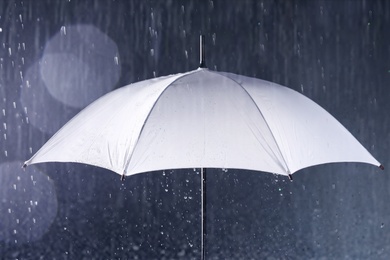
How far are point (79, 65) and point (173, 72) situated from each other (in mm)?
594

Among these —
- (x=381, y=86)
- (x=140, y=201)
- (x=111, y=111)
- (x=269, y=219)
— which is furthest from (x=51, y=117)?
(x=381, y=86)

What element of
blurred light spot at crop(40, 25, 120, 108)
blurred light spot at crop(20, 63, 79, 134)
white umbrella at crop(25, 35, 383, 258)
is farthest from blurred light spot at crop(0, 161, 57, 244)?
white umbrella at crop(25, 35, 383, 258)

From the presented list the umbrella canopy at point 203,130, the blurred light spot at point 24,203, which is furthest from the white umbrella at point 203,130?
the blurred light spot at point 24,203

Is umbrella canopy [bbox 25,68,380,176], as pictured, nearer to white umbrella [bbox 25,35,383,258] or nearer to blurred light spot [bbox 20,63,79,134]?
white umbrella [bbox 25,35,383,258]

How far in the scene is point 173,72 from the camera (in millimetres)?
4012

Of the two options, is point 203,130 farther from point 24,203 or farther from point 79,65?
point 24,203

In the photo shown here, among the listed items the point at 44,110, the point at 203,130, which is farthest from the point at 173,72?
the point at 203,130

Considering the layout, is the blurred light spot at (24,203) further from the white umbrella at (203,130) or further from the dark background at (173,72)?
the white umbrella at (203,130)

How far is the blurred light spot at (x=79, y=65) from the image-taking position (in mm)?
4043

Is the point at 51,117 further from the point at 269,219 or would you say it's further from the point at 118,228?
the point at 269,219

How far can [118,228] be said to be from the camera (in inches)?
161

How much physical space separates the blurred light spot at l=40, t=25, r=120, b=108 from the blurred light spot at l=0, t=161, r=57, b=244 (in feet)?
1.68

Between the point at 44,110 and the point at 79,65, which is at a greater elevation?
the point at 79,65

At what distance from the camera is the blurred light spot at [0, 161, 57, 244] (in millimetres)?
4027
